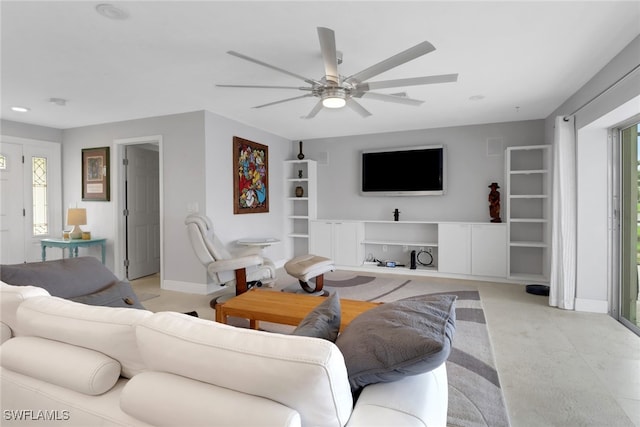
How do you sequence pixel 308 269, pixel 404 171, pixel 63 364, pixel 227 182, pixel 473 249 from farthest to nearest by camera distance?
pixel 404 171, pixel 473 249, pixel 227 182, pixel 308 269, pixel 63 364

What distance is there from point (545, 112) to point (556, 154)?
112 cm

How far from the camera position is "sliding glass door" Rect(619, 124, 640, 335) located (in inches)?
122

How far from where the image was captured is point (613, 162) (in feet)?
11.2

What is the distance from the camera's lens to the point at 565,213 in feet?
12.0

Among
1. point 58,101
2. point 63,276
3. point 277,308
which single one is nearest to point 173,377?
point 63,276

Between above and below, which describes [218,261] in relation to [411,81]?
below

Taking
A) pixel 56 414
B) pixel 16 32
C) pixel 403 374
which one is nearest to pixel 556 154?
pixel 403 374

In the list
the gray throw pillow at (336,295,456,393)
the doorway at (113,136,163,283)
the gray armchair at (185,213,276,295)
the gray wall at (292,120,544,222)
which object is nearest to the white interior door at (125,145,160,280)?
the doorway at (113,136,163,283)

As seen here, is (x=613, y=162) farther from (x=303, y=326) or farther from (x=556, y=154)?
(x=303, y=326)

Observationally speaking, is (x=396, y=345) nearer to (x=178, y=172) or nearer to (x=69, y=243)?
(x=178, y=172)

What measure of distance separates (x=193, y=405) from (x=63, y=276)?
1478 millimetres

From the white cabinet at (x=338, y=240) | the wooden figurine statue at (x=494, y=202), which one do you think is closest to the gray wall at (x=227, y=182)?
the white cabinet at (x=338, y=240)

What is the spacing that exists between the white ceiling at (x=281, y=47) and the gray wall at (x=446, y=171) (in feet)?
3.48

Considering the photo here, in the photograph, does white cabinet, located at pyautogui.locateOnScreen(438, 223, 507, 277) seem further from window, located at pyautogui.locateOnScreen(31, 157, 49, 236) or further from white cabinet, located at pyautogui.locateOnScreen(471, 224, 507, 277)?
window, located at pyautogui.locateOnScreen(31, 157, 49, 236)
